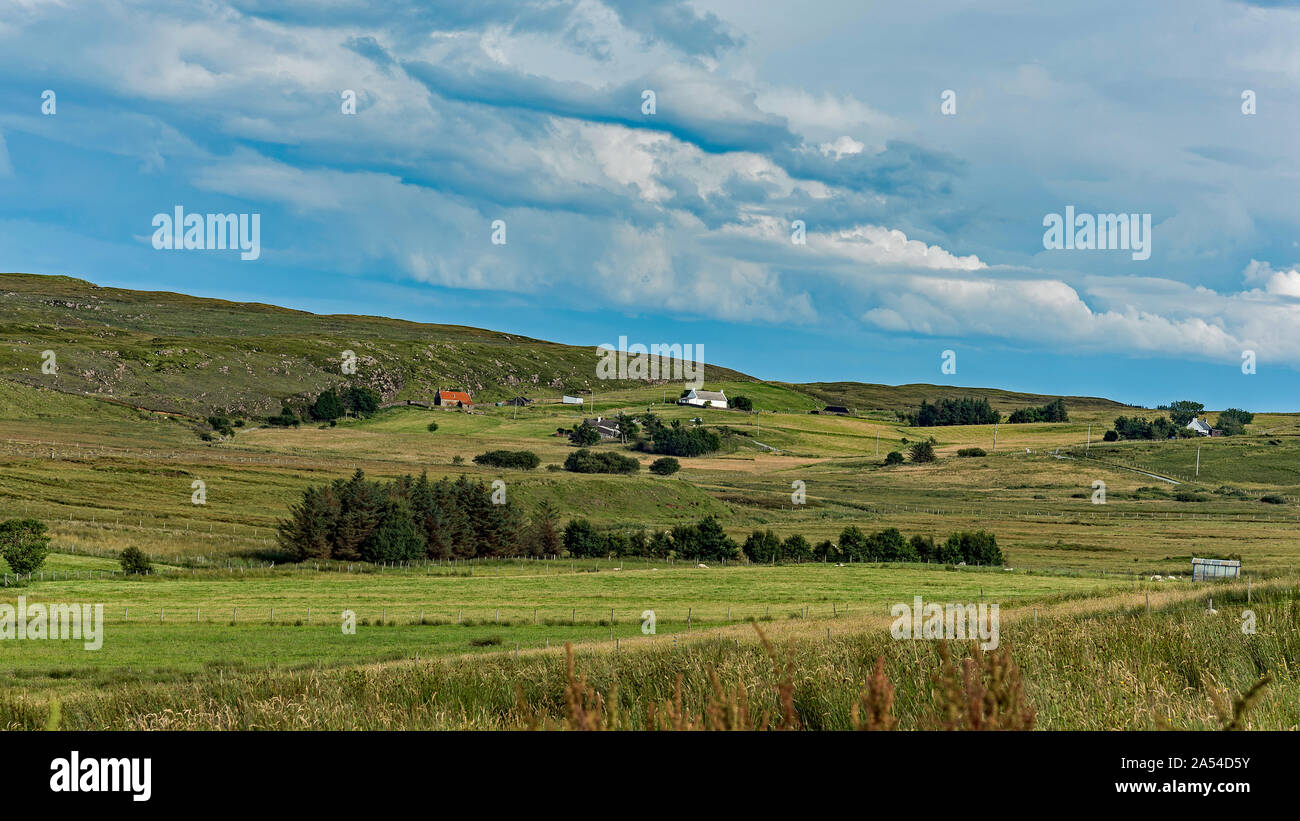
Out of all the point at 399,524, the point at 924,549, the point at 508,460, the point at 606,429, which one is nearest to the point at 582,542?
the point at 399,524

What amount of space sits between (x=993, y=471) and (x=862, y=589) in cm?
10949

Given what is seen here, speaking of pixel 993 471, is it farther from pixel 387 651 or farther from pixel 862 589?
pixel 387 651

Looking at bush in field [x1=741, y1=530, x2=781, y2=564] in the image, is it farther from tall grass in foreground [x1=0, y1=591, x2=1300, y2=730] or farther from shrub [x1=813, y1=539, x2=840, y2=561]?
tall grass in foreground [x1=0, y1=591, x2=1300, y2=730]

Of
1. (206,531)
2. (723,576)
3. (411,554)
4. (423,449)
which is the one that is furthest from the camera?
(423,449)

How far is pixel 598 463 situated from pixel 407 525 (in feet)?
202

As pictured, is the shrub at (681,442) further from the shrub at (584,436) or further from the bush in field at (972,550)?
the bush in field at (972,550)

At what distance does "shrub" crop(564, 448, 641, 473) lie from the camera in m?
148

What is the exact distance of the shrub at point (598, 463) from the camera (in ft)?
484

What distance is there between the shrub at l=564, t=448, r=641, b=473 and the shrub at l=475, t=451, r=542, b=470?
5.38 m

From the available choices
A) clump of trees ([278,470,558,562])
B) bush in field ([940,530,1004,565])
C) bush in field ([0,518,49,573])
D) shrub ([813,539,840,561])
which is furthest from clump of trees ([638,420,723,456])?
bush in field ([0,518,49,573])

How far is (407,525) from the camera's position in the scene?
89.0 m

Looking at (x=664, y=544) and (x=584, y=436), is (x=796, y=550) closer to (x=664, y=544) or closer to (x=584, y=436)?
(x=664, y=544)
